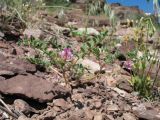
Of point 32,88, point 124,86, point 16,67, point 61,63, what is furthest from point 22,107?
point 124,86

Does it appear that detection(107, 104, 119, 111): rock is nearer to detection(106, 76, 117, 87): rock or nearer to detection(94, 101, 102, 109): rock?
detection(94, 101, 102, 109): rock

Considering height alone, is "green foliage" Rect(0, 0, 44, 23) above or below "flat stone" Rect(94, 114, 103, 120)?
above

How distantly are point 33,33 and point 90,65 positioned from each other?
113 cm

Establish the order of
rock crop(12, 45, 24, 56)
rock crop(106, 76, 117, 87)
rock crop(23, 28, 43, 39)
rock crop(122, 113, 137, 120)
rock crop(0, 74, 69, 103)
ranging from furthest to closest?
rock crop(23, 28, 43, 39), rock crop(12, 45, 24, 56), rock crop(106, 76, 117, 87), rock crop(122, 113, 137, 120), rock crop(0, 74, 69, 103)

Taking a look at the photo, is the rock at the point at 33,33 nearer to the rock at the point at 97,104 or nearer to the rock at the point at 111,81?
the rock at the point at 111,81

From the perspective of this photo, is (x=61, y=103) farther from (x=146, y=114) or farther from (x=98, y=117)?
(x=146, y=114)

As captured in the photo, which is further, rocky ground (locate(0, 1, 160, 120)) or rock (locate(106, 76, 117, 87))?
rock (locate(106, 76, 117, 87))

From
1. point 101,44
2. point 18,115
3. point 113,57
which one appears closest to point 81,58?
point 113,57

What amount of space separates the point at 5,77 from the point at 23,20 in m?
2.28

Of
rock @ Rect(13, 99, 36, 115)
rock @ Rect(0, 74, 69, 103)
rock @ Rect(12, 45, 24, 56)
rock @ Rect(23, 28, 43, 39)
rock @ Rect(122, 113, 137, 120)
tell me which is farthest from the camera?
rock @ Rect(23, 28, 43, 39)

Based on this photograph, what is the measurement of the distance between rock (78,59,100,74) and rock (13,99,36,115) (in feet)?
4.68

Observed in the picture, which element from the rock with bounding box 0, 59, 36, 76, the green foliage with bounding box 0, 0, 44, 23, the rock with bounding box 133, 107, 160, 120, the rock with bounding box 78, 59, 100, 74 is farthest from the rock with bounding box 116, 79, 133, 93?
the green foliage with bounding box 0, 0, 44, 23

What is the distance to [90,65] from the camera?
19.1 ft

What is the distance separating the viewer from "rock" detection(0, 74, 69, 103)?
14.7ft
